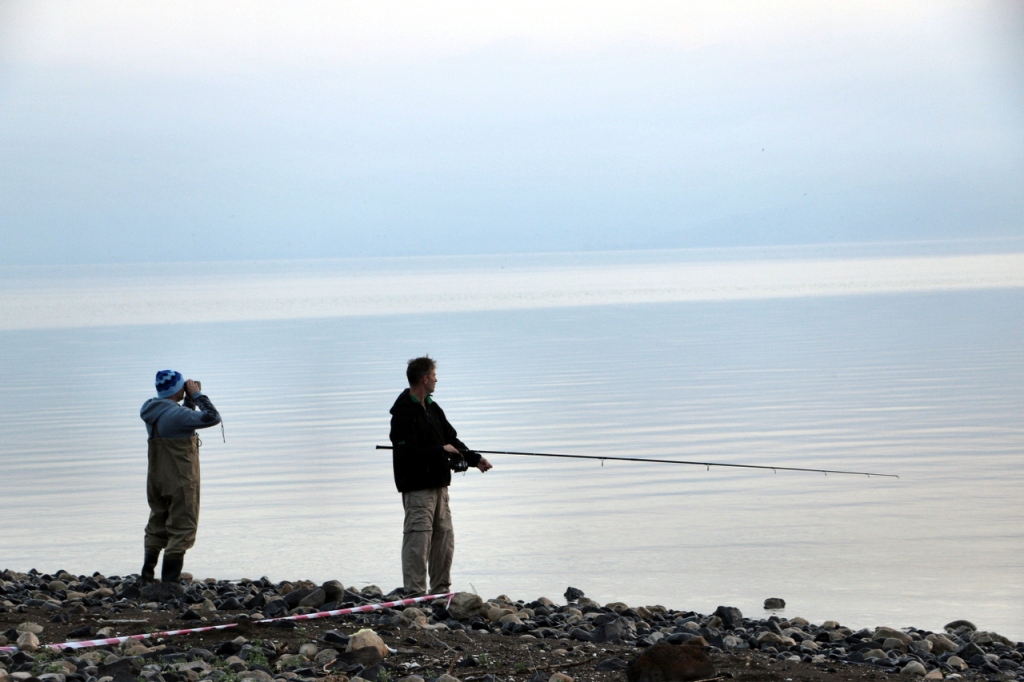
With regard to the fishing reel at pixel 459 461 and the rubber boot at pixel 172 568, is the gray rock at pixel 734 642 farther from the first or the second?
the rubber boot at pixel 172 568

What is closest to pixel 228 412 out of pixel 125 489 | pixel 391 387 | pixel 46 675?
pixel 391 387

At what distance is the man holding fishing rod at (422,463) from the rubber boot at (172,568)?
1489mm

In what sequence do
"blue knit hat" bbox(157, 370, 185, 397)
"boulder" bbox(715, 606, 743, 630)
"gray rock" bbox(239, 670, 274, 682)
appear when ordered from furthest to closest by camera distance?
"blue knit hat" bbox(157, 370, 185, 397) < "boulder" bbox(715, 606, 743, 630) < "gray rock" bbox(239, 670, 274, 682)

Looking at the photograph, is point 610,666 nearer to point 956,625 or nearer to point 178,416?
point 956,625

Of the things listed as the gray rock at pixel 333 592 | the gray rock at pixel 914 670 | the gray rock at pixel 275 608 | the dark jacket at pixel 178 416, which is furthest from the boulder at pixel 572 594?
the gray rock at pixel 914 670

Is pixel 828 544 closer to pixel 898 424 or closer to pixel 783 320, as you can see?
pixel 898 424

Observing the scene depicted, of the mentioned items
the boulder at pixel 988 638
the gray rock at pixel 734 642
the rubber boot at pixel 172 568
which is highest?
the rubber boot at pixel 172 568

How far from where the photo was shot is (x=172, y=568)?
9.17 metres

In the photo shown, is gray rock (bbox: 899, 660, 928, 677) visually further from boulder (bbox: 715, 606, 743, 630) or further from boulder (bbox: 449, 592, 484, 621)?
boulder (bbox: 449, 592, 484, 621)

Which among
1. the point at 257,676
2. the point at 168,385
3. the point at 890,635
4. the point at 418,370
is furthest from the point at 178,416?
the point at 890,635

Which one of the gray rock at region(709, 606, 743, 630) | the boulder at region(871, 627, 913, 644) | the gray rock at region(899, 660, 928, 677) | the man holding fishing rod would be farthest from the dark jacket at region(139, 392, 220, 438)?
the gray rock at region(899, 660, 928, 677)

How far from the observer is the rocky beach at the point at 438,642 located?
6574 mm

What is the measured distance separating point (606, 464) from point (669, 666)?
33.3 ft

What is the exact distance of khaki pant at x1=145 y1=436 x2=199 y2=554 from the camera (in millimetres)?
8914
